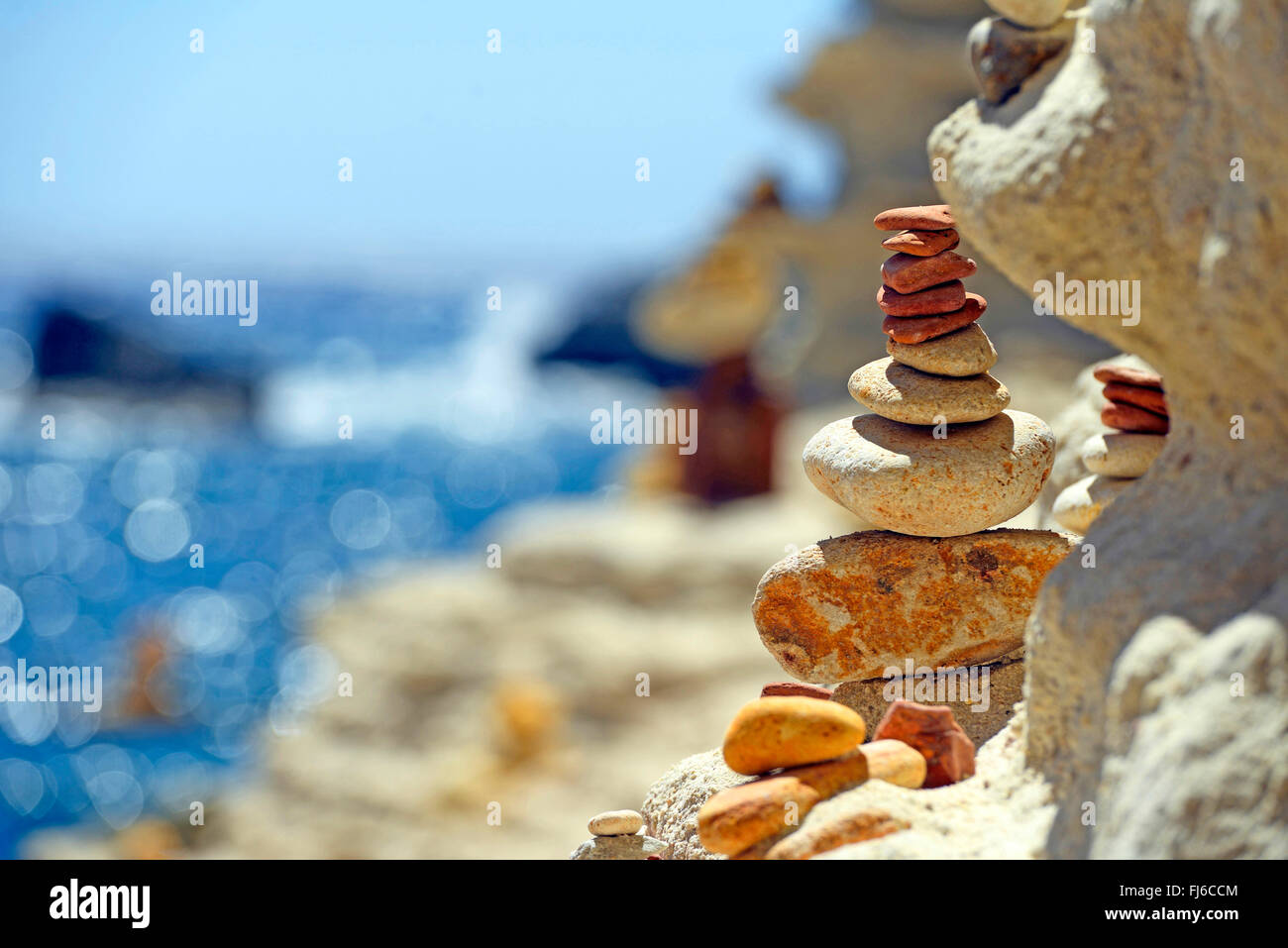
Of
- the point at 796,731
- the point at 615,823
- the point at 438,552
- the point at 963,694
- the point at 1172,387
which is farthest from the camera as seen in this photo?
the point at 438,552

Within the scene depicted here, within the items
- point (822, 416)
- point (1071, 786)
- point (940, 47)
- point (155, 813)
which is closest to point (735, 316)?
point (822, 416)

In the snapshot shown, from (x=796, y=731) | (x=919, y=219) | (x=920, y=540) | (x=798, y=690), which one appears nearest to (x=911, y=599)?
(x=920, y=540)

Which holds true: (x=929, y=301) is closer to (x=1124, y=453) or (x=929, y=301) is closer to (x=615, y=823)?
(x=1124, y=453)

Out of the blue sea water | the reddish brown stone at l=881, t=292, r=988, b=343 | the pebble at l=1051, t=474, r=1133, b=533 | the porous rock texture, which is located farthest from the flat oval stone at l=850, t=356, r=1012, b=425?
the blue sea water

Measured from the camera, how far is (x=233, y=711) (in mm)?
18672

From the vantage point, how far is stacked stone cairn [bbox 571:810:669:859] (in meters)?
3.41

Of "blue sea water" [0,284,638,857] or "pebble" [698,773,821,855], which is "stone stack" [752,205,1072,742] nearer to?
"pebble" [698,773,821,855]

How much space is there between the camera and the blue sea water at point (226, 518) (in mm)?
17266

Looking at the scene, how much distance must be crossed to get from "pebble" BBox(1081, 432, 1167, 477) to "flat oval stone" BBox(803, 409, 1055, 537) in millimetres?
229

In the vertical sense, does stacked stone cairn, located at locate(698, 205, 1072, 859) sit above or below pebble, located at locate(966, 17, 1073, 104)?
below

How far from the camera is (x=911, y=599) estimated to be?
3.88m

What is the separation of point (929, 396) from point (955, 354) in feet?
0.47

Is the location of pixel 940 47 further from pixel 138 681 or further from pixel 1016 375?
pixel 138 681
